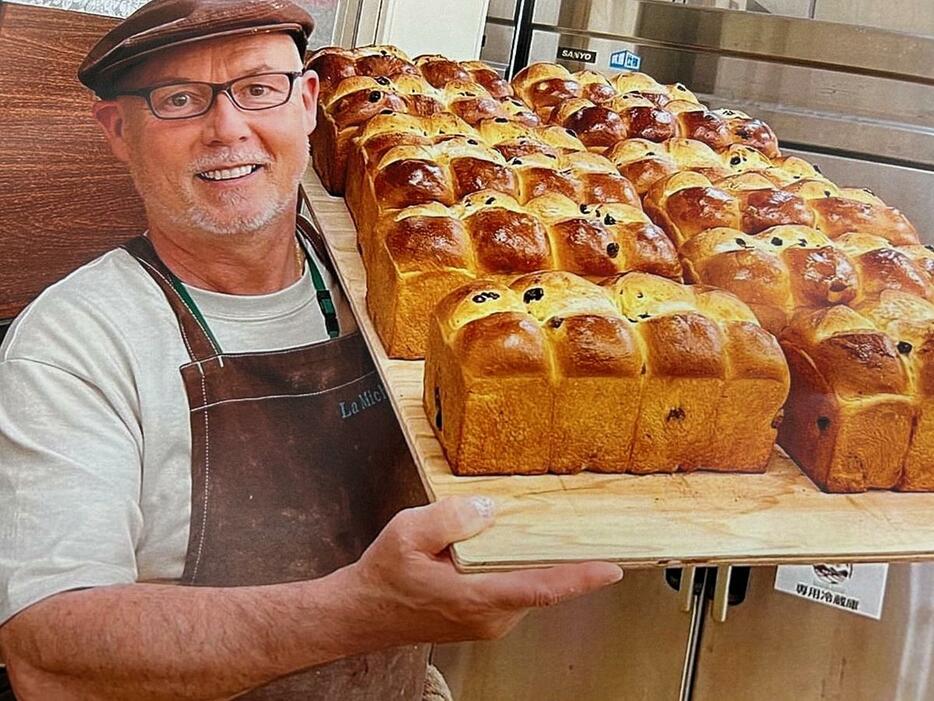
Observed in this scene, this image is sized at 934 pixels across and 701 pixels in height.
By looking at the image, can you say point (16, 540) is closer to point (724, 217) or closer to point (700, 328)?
point (700, 328)

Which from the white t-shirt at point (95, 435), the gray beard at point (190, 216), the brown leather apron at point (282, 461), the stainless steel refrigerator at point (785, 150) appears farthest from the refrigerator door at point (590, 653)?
the gray beard at point (190, 216)

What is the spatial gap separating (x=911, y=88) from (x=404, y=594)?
939mm

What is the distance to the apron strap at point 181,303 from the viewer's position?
109 cm

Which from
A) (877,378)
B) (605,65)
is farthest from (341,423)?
(605,65)

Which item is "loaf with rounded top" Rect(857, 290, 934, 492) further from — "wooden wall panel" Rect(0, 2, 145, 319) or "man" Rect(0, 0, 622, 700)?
"wooden wall panel" Rect(0, 2, 145, 319)

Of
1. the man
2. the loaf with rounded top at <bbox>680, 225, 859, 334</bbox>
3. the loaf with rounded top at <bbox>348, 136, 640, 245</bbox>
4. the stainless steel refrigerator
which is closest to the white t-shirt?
the man

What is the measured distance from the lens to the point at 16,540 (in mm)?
1036

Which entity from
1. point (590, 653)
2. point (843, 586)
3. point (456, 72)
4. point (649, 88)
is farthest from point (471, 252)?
point (843, 586)

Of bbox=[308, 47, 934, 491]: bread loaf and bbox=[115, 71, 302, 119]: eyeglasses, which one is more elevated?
bbox=[115, 71, 302, 119]: eyeglasses

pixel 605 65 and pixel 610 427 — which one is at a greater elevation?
pixel 605 65

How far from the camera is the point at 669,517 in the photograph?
Answer: 104cm

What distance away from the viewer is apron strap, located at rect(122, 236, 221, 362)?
1089 mm

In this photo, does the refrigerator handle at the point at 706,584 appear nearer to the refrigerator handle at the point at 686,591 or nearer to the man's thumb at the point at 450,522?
the refrigerator handle at the point at 686,591

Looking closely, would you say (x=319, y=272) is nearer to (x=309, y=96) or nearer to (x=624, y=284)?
(x=309, y=96)
